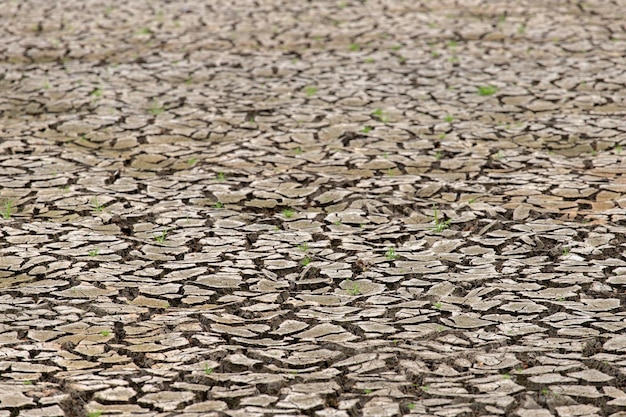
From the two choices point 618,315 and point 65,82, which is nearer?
point 618,315

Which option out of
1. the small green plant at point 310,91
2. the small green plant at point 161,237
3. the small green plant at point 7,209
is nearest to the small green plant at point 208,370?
the small green plant at point 161,237

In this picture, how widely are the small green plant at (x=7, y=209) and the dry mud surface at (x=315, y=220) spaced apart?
25mm

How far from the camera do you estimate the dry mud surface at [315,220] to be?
465cm

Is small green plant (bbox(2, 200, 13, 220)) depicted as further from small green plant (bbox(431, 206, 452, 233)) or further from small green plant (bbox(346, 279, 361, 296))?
small green plant (bbox(431, 206, 452, 233))

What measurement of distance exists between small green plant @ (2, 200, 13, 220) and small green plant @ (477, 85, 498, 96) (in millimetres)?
4577

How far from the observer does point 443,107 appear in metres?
9.13

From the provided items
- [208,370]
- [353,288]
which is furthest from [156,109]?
[208,370]

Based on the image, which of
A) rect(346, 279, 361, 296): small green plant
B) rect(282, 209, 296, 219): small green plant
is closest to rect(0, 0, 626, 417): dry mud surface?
rect(346, 279, 361, 296): small green plant

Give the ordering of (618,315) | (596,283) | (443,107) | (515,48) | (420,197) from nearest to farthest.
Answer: (618,315), (596,283), (420,197), (443,107), (515,48)

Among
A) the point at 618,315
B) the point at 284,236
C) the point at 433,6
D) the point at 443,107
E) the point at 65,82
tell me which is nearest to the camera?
the point at 618,315

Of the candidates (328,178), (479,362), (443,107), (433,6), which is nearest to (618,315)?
(479,362)

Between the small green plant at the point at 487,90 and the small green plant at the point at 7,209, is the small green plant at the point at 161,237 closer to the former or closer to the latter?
the small green plant at the point at 7,209

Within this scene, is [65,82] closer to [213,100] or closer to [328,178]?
[213,100]

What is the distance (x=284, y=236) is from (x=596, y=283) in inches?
78.8
